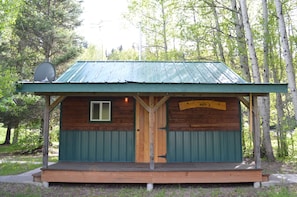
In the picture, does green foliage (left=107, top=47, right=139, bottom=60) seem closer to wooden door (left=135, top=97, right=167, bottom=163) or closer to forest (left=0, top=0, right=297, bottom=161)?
forest (left=0, top=0, right=297, bottom=161)

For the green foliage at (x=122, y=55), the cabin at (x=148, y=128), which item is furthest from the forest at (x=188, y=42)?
the green foliage at (x=122, y=55)

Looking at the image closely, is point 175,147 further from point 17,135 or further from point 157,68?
point 17,135

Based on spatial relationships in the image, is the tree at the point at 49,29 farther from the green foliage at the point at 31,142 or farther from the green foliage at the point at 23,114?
the green foliage at the point at 31,142

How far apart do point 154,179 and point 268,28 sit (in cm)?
732

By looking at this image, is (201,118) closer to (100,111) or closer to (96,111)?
(100,111)

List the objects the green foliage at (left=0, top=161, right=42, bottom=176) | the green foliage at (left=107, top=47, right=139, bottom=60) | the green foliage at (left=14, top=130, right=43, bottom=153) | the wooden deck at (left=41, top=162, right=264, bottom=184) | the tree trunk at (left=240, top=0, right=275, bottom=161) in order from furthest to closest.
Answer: the green foliage at (left=107, top=47, right=139, bottom=60), the green foliage at (left=14, top=130, right=43, bottom=153), the tree trunk at (left=240, top=0, right=275, bottom=161), the green foliage at (left=0, top=161, right=42, bottom=176), the wooden deck at (left=41, top=162, right=264, bottom=184)

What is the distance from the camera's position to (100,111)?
23.9 feet

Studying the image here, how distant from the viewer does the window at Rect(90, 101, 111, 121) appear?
727 centimetres

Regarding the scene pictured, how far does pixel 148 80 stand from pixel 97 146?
2299 millimetres

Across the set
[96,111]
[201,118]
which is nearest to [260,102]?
[201,118]

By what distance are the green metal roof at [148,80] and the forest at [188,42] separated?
247cm

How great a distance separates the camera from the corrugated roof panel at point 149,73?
6633 millimetres

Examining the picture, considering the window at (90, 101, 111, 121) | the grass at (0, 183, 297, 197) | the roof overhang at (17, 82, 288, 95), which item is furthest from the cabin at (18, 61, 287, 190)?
the roof overhang at (17, 82, 288, 95)

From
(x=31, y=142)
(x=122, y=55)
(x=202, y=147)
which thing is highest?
(x=122, y=55)
